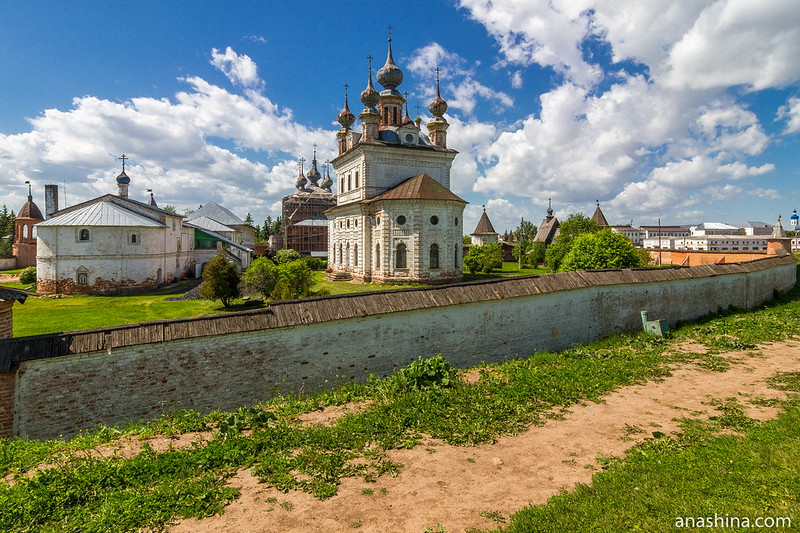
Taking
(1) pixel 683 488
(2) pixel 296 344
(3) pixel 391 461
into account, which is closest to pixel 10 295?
(2) pixel 296 344

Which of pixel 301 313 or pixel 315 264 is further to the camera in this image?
pixel 315 264

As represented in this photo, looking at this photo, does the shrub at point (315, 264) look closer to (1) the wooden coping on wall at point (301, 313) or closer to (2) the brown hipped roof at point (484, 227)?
(2) the brown hipped roof at point (484, 227)

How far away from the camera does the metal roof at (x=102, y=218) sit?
74.7 feet

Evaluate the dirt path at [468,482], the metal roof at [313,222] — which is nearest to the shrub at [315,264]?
the metal roof at [313,222]

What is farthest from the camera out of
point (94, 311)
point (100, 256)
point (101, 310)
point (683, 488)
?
point (100, 256)

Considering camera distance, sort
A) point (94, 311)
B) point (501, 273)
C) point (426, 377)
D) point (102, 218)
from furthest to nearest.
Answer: point (501, 273), point (102, 218), point (94, 311), point (426, 377)

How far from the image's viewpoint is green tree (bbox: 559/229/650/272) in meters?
20.1

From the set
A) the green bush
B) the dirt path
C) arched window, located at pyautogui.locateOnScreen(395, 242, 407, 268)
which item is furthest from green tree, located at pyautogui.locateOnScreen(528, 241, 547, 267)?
the green bush

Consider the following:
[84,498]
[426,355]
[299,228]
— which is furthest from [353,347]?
[299,228]

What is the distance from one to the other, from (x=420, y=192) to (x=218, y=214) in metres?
31.1

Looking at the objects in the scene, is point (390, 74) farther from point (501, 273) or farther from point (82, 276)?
point (82, 276)

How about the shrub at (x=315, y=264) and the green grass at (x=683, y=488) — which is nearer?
the green grass at (x=683, y=488)

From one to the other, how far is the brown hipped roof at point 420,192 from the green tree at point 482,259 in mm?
10531

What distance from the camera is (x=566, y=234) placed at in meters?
Result: 38.5
